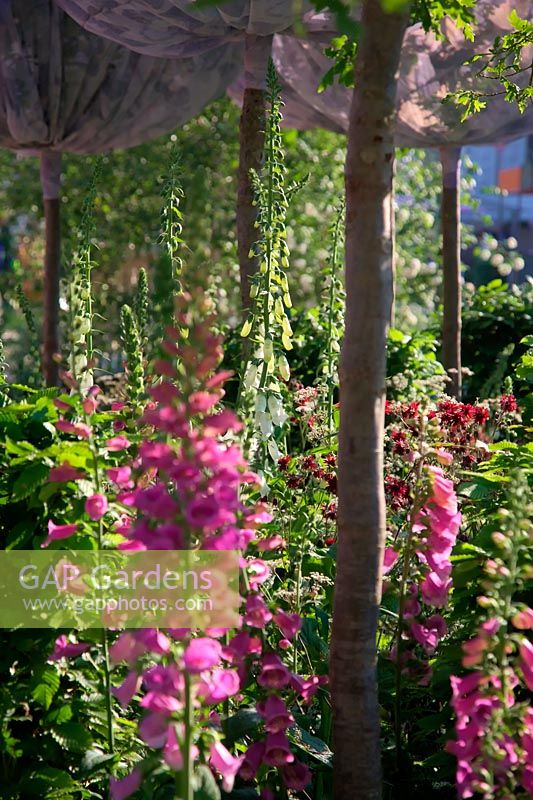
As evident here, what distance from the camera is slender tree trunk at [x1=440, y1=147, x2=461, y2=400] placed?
536 centimetres

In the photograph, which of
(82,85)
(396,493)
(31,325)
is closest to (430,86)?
(82,85)

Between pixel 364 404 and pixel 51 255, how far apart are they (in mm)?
3738

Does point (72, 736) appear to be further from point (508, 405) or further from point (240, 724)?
point (508, 405)

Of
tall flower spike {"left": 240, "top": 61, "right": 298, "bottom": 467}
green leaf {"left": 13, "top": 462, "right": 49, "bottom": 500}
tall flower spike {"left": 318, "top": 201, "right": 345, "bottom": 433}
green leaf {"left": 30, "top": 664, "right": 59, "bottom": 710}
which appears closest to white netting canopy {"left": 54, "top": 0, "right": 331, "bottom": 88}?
tall flower spike {"left": 318, "top": 201, "right": 345, "bottom": 433}

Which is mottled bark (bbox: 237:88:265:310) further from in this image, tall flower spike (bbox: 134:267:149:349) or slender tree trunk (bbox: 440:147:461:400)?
slender tree trunk (bbox: 440:147:461:400)

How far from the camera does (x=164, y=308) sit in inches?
63.4

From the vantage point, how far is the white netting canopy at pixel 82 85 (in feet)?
15.1

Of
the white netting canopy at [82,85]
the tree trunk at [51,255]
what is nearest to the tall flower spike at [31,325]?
the tree trunk at [51,255]

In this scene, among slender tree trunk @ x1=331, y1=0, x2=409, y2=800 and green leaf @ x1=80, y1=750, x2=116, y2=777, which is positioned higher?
slender tree trunk @ x1=331, y1=0, x2=409, y2=800

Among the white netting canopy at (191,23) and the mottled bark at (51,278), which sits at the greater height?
the white netting canopy at (191,23)

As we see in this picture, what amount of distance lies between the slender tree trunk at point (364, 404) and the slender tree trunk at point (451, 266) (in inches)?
132

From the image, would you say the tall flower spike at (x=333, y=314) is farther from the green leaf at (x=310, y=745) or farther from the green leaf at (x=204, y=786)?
the green leaf at (x=204, y=786)

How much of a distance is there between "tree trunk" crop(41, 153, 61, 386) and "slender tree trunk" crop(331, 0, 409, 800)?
11.4ft

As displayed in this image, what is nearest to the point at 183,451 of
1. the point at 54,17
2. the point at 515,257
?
the point at 54,17
